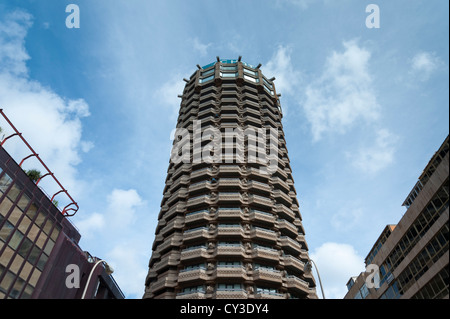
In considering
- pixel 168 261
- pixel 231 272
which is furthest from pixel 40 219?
pixel 231 272

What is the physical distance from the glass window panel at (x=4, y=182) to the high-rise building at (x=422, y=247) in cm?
3454

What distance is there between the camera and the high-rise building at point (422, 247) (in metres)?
23.4

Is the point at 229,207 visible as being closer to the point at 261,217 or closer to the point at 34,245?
the point at 261,217

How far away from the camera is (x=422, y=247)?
85.7 ft

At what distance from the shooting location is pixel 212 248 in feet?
135

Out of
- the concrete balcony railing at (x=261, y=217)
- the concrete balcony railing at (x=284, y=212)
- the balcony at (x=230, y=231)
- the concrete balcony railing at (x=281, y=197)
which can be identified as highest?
the concrete balcony railing at (x=281, y=197)

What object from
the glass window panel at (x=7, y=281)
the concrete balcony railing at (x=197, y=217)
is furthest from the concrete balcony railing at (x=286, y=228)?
the glass window panel at (x=7, y=281)

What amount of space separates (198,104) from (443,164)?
48782 mm

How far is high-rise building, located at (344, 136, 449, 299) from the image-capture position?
23.4 meters

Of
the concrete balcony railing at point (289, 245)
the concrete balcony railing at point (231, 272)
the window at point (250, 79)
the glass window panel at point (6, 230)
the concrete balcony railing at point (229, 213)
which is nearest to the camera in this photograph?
the glass window panel at point (6, 230)

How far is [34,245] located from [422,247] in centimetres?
3557

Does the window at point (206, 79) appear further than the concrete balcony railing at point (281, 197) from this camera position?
Yes

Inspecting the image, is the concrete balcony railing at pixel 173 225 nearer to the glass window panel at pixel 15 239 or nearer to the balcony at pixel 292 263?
the balcony at pixel 292 263

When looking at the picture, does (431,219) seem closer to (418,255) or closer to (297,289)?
(418,255)
